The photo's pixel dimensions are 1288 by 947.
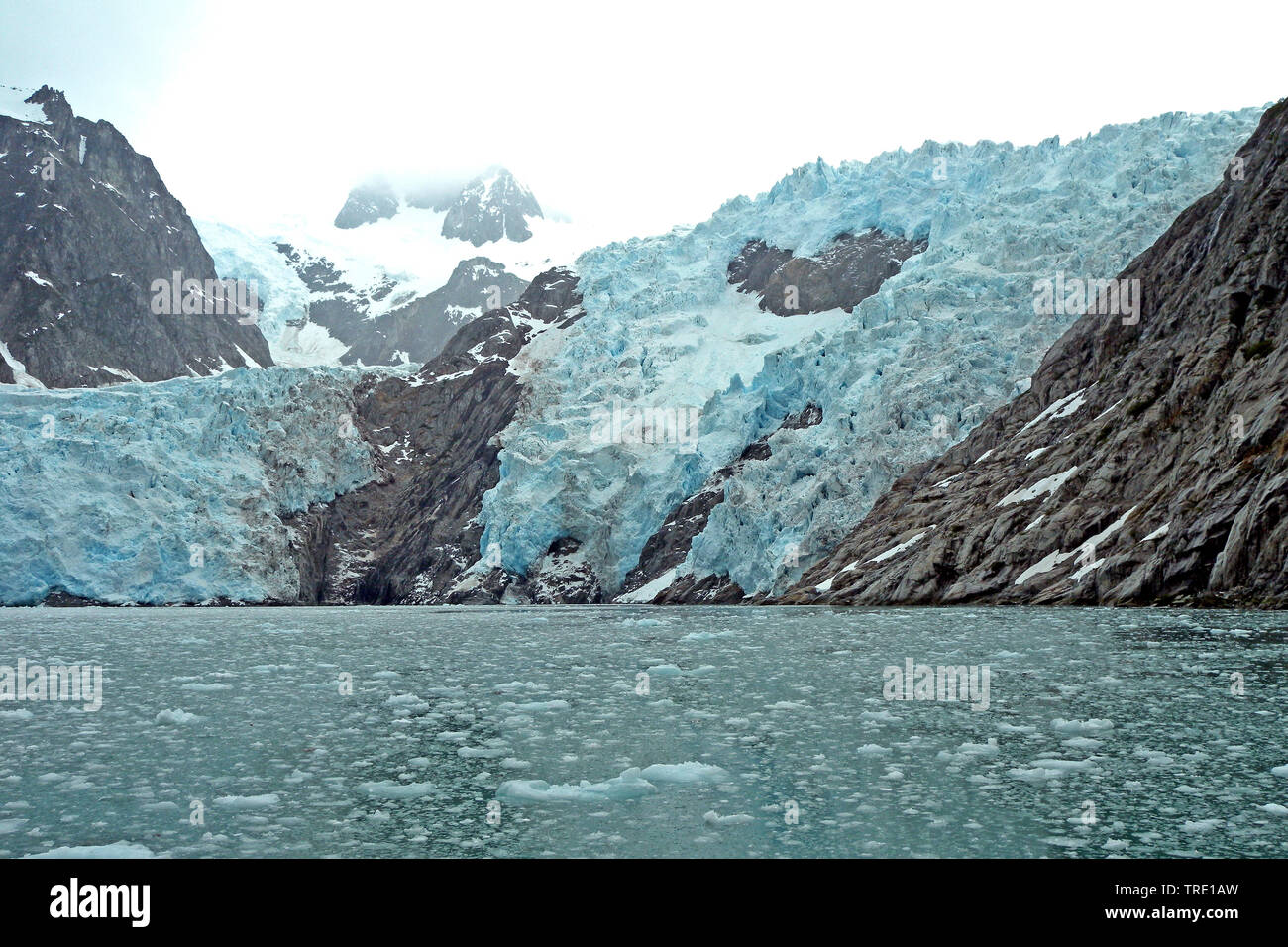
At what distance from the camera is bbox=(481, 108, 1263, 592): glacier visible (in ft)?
307

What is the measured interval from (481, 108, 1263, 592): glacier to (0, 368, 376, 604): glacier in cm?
3438

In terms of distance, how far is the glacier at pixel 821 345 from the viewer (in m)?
93.6

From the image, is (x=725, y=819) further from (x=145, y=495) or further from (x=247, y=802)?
(x=145, y=495)

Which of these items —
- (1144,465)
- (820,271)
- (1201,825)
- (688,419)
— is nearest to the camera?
(1201,825)

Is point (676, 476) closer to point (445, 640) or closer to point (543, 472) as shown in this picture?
point (543, 472)

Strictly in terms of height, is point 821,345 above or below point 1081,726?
above

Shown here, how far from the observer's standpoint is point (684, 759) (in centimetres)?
1462

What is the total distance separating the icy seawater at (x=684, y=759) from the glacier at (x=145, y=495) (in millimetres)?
106569

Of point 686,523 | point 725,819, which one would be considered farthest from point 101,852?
point 686,523

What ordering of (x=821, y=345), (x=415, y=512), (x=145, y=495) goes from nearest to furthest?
(x=821, y=345) → (x=145, y=495) → (x=415, y=512)

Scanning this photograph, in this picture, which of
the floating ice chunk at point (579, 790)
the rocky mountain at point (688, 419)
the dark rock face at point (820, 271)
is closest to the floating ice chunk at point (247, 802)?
the floating ice chunk at point (579, 790)

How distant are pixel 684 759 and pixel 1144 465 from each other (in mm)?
50305

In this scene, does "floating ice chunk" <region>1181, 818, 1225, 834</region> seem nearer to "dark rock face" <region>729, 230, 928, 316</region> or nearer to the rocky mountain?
the rocky mountain
